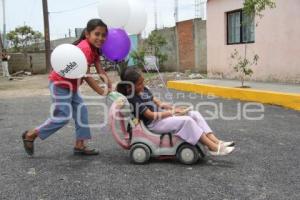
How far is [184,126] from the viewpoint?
443 centimetres

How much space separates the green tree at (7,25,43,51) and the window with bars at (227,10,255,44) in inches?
996

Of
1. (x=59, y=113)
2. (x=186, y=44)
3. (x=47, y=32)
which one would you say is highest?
(x=47, y=32)

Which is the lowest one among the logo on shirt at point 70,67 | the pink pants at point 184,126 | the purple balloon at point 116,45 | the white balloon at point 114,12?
the pink pants at point 184,126

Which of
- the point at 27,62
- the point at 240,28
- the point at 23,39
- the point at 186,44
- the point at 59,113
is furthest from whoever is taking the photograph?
the point at 23,39

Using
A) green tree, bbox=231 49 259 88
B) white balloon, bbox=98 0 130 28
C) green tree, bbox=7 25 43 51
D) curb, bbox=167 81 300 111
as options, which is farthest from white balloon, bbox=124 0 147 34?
green tree, bbox=7 25 43 51

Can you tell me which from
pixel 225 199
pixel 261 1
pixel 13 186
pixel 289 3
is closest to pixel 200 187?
pixel 225 199

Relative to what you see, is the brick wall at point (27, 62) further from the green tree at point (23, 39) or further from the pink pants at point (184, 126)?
the pink pants at point (184, 126)

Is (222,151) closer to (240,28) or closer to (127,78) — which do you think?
(127,78)

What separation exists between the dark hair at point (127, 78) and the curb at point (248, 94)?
188 inches

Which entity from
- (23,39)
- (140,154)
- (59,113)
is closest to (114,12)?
(59,113)

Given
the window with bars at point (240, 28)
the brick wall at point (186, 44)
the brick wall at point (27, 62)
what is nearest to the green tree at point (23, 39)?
the brick wall at point (27, 62)

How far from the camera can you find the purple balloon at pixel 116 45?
4.79 m

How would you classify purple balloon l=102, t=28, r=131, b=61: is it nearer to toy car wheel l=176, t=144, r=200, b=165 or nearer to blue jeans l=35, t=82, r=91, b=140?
blue jeans l=35, t=82, r=91, b=140

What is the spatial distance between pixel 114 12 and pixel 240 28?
31.9 feet
